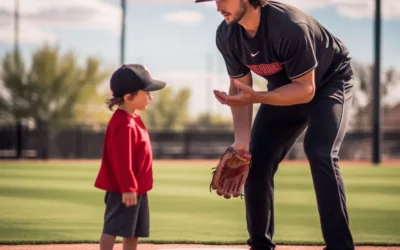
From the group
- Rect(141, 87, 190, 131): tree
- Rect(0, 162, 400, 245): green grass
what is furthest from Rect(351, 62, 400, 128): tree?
Rect(0, 162, 400, 245): green grass

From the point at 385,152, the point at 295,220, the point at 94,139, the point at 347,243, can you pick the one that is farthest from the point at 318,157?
the point at 385,152

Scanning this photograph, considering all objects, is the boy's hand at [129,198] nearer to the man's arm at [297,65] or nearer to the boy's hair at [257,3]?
the man's arm at [297,65]

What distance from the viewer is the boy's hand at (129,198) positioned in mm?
5051

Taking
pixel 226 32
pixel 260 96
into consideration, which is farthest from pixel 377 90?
pixel 260 96

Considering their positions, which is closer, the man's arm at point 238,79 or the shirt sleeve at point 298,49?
the shirt sleeve at point 298,49

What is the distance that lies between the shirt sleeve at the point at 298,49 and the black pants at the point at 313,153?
0.46 meters

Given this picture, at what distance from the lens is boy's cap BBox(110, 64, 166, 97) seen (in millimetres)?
5316

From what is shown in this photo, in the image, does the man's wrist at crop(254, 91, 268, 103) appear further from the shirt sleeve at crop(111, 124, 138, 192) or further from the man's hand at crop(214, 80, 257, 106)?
the shirt sleeve at crop(111, 124, 138, 192)

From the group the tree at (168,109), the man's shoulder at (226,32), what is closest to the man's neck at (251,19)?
the man's shoulder at (226,32)

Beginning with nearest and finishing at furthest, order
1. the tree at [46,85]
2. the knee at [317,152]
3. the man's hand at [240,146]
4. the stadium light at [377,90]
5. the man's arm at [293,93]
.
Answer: the man's arm at [293,93] → the knee at [317,152] → the man's hand at [240,146] → the stadium light at [377,90] → the tree at [46,85]

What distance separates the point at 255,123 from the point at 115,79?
→ 120cm

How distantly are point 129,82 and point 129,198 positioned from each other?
2.73 ft

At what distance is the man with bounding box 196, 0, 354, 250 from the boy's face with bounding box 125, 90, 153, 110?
670mm

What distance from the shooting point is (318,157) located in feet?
17.2
